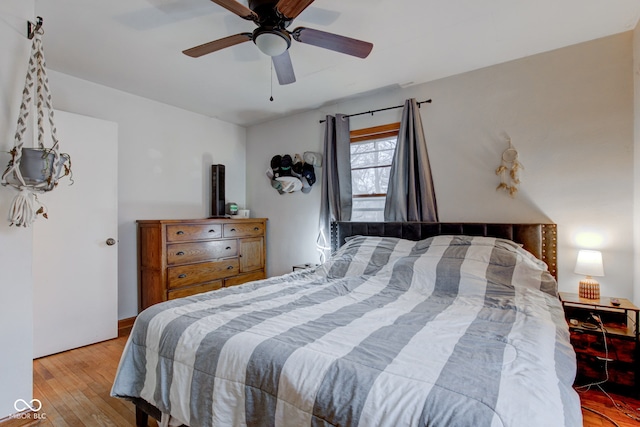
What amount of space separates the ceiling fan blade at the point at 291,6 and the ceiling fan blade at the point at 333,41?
0.13 meters

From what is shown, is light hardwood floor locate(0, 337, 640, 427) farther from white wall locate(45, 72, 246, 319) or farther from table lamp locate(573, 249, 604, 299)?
white wall locate(45, 72, 246, 319)

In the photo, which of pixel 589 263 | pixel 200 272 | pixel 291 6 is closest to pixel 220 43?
pixel 291 6

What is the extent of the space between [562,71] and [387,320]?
2.51 metres

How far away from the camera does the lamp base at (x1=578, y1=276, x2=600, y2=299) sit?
2146mm

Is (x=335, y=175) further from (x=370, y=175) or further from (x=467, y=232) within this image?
(x=467, y=232)

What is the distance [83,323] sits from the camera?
2.75m

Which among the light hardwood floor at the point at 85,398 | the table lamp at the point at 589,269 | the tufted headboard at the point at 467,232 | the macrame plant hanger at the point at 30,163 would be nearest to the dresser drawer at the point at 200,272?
the light hardwood floor at the point at 85,398

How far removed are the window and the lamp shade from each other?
5.53 feet

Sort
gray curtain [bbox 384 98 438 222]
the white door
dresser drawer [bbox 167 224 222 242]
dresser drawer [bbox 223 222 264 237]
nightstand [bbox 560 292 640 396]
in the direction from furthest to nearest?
dresser drawer [bbox 223 222 264 237] → dresser drawer [bbox 167 224 222 242] → gray curtain [bbox 384 98 438 222] → the white door → nightstand [bbox 560 292 640 396]

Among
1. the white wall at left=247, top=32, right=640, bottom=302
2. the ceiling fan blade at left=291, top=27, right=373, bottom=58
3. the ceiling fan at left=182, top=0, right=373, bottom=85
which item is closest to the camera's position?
the ceiling fan at left=182, top=0, right=373, bottom=85

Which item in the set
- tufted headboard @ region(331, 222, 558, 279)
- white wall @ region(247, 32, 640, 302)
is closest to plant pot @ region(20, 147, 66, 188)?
tufted headboard @ region(331, 222, 558, 279)

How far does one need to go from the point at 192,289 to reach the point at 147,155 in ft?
5.21

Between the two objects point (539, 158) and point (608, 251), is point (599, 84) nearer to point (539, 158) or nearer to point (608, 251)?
point (539, 158)

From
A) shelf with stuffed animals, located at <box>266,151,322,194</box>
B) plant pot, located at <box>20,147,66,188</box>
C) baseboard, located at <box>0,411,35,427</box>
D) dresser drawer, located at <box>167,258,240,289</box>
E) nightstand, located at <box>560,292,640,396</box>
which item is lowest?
baseboard, located at <box>0,411,35,427</box>
